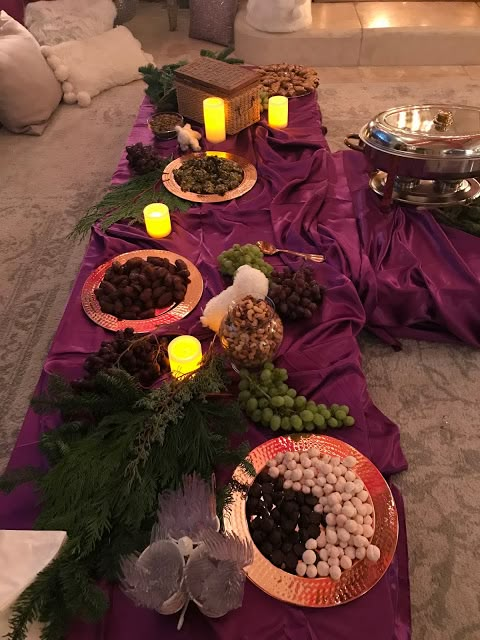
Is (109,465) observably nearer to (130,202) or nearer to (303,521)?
(303,521)

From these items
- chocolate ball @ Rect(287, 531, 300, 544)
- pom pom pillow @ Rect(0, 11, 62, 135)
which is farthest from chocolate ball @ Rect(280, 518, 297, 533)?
pom pom pillow @ Rect(0, 11, 62, 135)

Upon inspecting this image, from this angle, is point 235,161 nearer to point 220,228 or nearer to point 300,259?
point 220,228

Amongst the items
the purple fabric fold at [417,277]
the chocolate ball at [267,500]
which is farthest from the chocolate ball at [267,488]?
the purple fabric fold at [417,277]

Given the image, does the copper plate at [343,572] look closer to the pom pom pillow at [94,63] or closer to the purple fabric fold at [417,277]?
the purple fabric fold at [417,277]

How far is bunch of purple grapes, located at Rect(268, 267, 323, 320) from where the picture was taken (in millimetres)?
1170

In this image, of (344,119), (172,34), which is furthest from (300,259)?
(172,34)

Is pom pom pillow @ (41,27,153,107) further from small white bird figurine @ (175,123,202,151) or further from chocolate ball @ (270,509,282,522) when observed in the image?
chocolate ball @ (270,509,282,522)

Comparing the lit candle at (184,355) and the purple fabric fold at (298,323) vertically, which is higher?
the lit candle at (184,355)

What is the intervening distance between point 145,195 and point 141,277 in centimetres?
45

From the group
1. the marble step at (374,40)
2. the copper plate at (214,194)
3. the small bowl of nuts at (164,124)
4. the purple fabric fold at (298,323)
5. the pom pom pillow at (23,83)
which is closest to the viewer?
the purple fabric fold at (298,323)

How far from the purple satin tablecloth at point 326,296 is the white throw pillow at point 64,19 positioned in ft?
3.81

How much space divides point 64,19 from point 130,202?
1862mm

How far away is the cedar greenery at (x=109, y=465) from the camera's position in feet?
2.29

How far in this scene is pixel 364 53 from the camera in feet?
10.1
